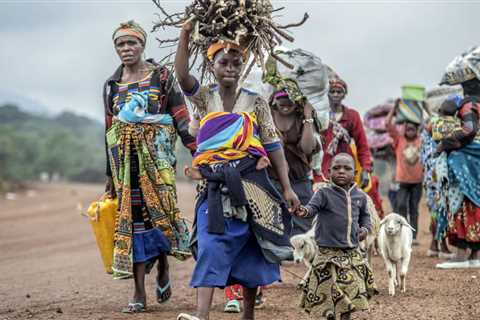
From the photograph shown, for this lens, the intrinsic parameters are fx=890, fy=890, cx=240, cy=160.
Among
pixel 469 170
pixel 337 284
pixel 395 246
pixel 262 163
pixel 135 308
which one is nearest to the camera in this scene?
pixel 262 163

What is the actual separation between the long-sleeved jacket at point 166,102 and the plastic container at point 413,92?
25.8ft

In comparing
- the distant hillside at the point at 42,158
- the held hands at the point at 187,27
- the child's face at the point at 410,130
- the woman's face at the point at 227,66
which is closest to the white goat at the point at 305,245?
the woman's face at the point at 227,66

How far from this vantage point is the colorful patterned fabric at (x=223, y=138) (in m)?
6.10

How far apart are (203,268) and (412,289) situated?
3.70 meters

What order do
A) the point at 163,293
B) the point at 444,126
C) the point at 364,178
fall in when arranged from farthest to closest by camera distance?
the point at 444,126, the point at 364,178, the point at 163,293

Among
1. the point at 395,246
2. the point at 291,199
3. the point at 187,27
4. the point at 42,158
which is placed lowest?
the point at 395,246

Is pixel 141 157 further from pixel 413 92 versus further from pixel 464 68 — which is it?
pixel 413 92

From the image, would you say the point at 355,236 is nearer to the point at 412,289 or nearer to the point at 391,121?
the point at 412,289

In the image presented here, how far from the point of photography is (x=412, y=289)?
355 inches


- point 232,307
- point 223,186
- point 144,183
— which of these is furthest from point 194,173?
point 232,307

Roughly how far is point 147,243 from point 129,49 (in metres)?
1.70

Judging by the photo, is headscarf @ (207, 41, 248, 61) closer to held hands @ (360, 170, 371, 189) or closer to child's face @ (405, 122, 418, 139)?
held hands @ (360, 170, 371, 189)

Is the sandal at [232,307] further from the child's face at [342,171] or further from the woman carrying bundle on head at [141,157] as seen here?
the child's face at [342,171]

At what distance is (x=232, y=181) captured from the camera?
6.02 metres
